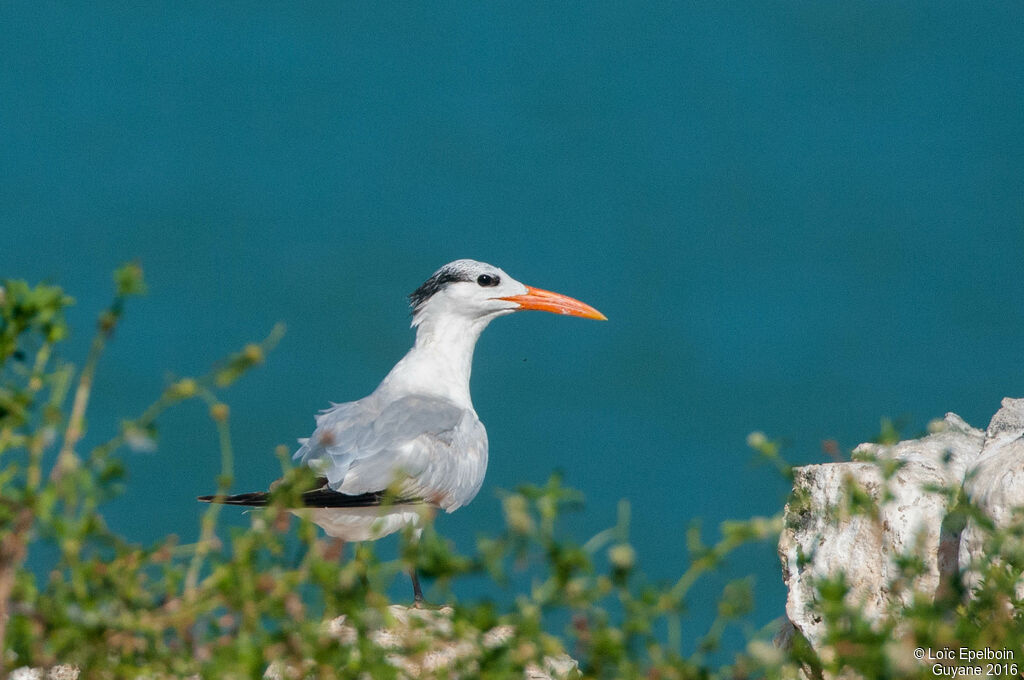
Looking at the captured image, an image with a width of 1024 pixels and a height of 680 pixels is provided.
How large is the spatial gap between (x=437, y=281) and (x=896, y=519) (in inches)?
114

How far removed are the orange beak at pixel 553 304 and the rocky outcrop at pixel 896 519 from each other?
78.3 inches

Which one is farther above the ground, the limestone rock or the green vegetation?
the limestone rock

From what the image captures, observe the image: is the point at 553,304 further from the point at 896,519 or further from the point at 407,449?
the point at 896,519

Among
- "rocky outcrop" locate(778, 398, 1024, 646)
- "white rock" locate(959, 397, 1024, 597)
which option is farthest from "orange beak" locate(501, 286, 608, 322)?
"white rock" locate(959, 397, 1024, 597)

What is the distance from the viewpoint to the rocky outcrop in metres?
3.64

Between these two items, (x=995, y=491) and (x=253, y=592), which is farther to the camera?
(x=995, y=491)

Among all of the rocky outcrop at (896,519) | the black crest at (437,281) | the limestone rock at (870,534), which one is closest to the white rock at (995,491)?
the rocky outcrop at (896,519)

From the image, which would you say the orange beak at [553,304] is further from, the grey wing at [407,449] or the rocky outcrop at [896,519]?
the rocky outcrop at [896,519]

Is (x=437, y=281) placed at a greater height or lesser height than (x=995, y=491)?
greater

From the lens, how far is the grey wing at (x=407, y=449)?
16.5 feet

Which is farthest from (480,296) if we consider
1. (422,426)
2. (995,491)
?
(995,491)

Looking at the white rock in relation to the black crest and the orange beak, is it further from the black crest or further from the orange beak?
the black crest

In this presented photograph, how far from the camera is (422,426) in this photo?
17.7 ft

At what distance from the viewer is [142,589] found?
190cm
